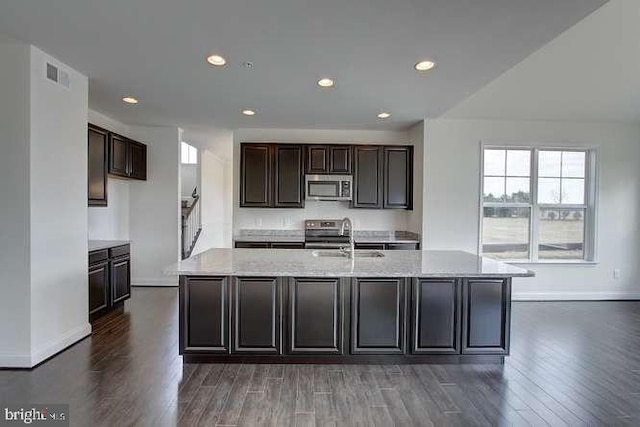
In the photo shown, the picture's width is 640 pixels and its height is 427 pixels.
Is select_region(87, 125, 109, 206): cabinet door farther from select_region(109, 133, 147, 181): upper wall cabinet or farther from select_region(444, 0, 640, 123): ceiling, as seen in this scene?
select_region(444, 0, 640, 123): ceiling

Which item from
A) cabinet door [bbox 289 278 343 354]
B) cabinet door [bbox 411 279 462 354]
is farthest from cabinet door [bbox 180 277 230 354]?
cabinet door [bbox 411 279 462 354]

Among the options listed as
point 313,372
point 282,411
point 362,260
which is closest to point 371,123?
point 362,260

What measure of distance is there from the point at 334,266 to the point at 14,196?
2686 mm

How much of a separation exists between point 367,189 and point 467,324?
277 cm

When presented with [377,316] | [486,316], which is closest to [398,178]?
[486,316]

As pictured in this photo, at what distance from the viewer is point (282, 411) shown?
235cm

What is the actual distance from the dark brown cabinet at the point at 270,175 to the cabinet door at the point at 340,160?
0.47 meters

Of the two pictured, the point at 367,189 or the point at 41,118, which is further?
the point at 367,189

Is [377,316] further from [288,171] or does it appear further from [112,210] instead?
[112,210]

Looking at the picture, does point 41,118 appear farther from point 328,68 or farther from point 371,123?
point 371,123

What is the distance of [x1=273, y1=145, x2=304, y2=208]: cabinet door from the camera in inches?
212

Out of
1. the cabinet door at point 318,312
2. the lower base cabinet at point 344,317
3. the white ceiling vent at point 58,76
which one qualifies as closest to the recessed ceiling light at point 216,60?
the white ceiling vent at point 58,76

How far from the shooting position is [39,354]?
299 cm

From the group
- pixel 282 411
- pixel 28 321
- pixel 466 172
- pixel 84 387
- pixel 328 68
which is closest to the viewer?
pixel 282 411
